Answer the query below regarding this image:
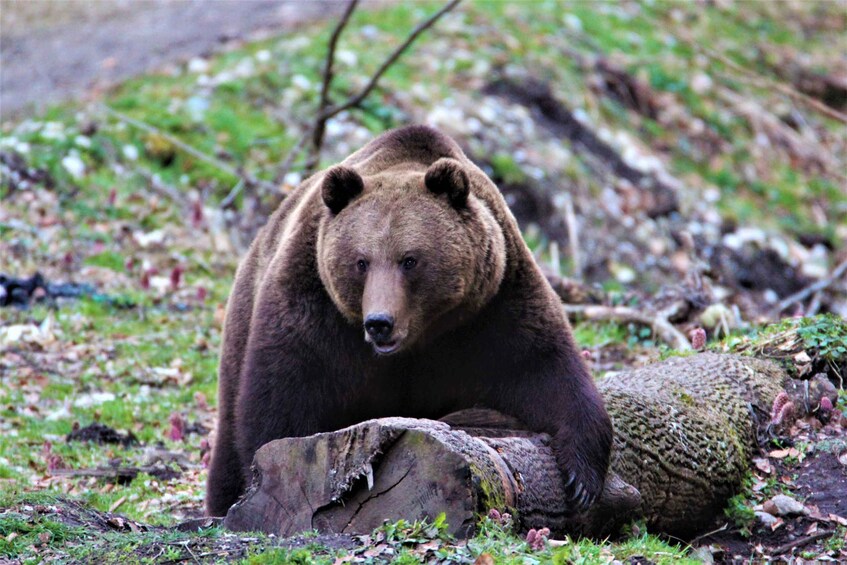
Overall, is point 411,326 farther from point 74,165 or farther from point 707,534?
point 74,165

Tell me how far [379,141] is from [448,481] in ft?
8.32

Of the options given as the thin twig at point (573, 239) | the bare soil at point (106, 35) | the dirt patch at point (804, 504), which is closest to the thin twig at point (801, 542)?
the dirt patch at point (804, 504)

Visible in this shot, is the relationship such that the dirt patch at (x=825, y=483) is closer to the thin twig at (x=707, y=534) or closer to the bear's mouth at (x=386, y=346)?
the thin twig at (x=707, y=534)

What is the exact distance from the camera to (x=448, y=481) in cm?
442

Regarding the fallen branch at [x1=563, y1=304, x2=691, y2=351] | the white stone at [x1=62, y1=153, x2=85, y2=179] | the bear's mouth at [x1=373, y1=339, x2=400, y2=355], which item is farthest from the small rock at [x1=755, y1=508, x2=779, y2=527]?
the white stone at [x1=62, y1=153, x2=85, y2=179]

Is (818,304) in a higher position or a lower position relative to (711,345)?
lower

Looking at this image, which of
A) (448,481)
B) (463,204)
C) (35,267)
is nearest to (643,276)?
(35,267)

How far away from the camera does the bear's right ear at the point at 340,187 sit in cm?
543

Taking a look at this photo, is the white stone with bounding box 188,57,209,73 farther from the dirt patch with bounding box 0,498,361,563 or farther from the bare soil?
the dirt patch with bounding box 0,498,361,563

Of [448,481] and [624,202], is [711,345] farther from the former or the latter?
[624,202]

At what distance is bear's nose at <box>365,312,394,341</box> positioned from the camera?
5.05 metres

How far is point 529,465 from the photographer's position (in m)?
5.08

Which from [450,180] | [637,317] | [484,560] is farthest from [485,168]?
[484,560]

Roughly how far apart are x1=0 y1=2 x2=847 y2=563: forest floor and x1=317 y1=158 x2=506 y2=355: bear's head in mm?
1260
